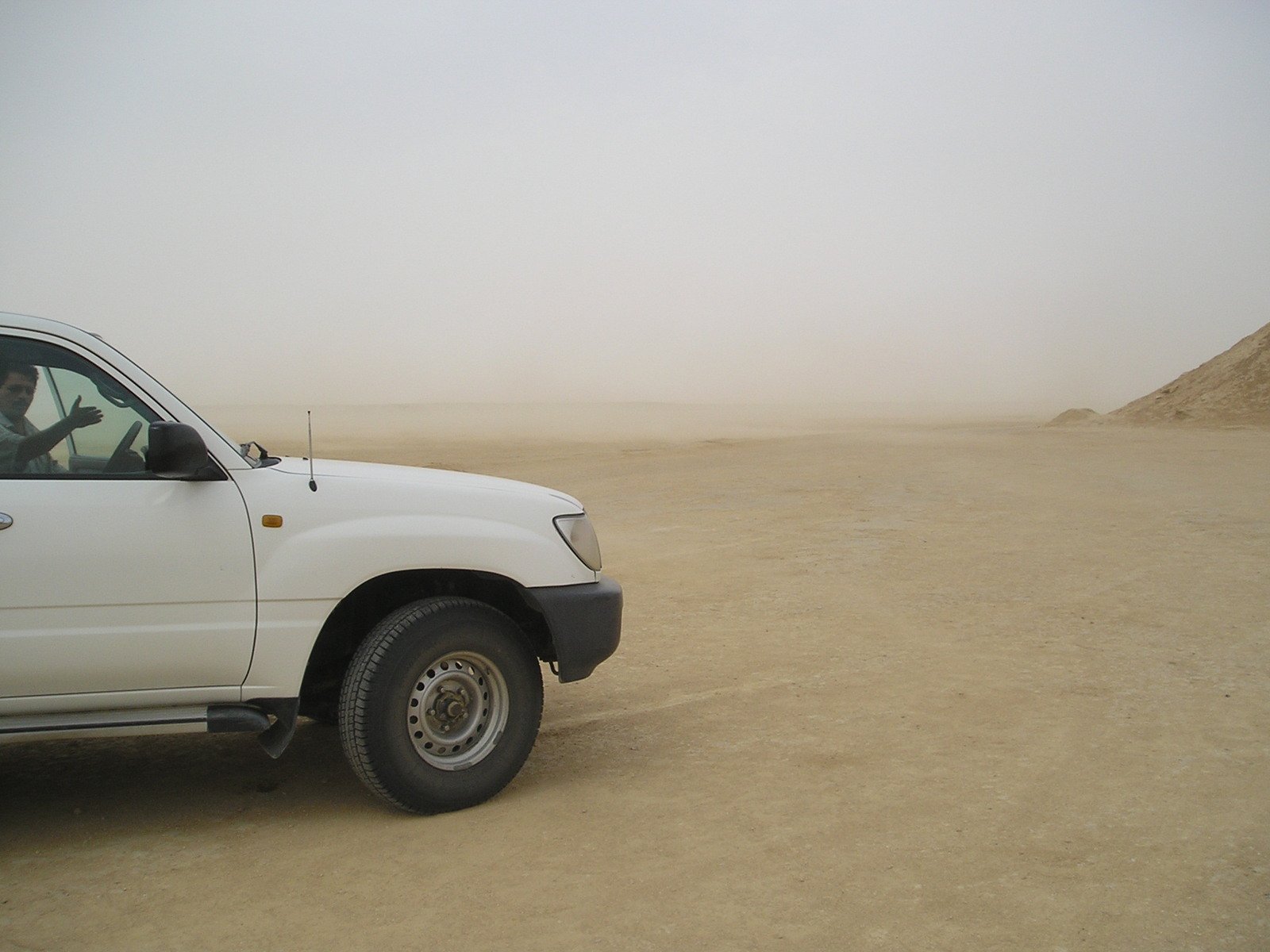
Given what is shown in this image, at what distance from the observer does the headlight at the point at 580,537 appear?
4.94 metres

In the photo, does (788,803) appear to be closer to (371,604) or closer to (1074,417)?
(371,604)

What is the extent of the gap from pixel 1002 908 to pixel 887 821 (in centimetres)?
77

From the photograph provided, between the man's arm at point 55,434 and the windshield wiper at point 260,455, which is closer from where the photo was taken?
the man's arm at point 55,434

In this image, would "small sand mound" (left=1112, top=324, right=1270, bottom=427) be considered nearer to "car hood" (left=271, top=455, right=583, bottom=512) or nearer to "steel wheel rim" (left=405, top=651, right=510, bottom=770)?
"car hood" (left=271, top=455, right=583, bottom=512)

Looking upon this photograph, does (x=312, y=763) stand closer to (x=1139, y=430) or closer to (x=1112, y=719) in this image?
(x=1112, y=719)

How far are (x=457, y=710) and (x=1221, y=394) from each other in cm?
3221

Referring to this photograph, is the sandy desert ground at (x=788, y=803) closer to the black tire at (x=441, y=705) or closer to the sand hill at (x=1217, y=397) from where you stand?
the black tire at (x=441, y=705)

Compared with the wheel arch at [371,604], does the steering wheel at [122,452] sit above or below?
above

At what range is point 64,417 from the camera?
13.9 feet

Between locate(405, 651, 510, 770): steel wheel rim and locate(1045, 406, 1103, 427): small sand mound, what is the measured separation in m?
31.1

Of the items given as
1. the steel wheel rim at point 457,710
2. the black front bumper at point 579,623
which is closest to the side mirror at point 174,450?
the steel wheel rim at point 457,710

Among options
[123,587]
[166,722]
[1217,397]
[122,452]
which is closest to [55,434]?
[122,452]

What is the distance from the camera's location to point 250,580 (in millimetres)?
4320

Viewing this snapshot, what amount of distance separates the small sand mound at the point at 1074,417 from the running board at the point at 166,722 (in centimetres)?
3176
